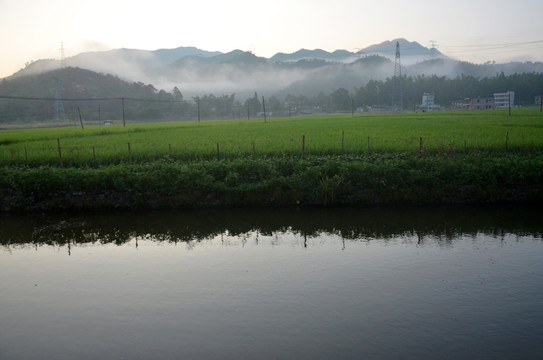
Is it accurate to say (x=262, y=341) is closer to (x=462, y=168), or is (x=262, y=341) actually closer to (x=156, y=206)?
(x=156, y=206)

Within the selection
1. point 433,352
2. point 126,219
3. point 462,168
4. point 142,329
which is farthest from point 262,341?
point 462,168

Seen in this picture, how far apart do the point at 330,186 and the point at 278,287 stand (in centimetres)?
579

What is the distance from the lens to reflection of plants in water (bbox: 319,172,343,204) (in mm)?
12359

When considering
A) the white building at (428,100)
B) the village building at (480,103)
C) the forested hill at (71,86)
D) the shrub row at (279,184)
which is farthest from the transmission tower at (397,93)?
the shrub row at (279,184)

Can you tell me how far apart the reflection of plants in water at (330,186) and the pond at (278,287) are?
1.08m

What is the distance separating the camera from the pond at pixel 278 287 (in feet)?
17.6

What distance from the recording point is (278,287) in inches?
278

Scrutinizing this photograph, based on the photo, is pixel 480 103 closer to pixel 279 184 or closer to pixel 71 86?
pixel 71 86

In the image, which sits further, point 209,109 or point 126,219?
point 209,109

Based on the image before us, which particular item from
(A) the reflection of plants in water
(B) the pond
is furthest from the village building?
(B) the pond

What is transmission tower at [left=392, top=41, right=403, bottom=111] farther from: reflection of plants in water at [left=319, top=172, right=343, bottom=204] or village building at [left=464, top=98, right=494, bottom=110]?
reflection of plants in water at [left=319, top=172, right=343, bottom=204]

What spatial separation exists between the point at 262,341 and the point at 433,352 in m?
2.06

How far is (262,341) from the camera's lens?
5.40 meters

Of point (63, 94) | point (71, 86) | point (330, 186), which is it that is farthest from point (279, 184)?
point (71, 86)
